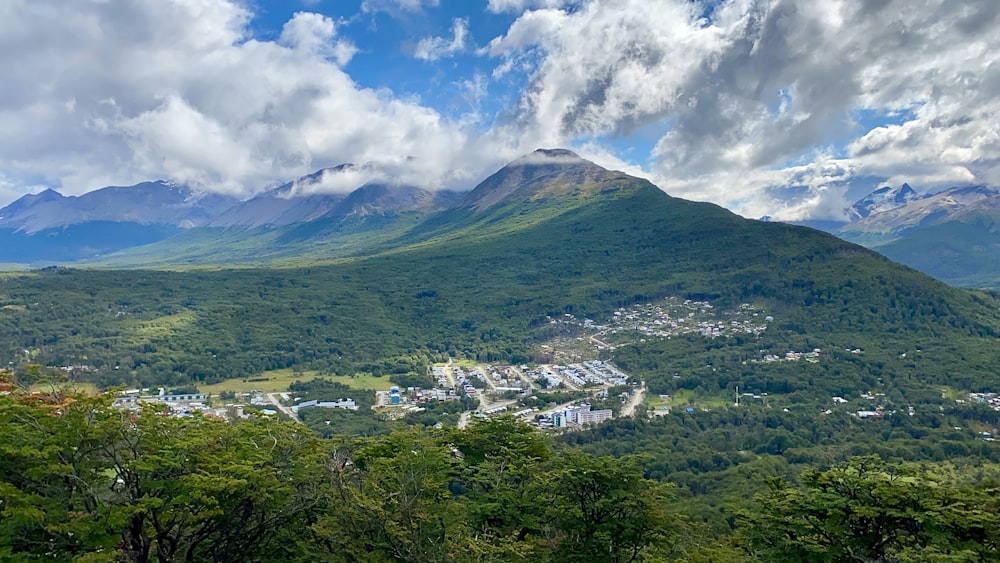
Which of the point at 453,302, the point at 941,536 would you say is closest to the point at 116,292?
the point at 453,302

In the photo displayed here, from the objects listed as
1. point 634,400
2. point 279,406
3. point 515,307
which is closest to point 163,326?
point 279,406

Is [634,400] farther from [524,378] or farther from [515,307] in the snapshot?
[515,307]

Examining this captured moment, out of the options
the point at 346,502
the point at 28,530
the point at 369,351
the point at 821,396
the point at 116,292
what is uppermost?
the point at 116,292

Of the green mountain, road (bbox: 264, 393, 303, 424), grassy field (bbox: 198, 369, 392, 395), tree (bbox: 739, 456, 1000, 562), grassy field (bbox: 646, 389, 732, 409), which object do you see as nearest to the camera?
tree (bbox: 739, 456, 1000, 562)

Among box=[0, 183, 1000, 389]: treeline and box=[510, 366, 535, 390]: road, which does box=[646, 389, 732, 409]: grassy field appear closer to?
box=[0, 183, 1000, 389]: treeline

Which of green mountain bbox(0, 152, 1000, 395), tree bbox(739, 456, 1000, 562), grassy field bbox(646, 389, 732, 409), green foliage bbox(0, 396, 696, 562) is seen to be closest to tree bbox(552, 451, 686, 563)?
green foliage bbox(0, 396, 696, 562)

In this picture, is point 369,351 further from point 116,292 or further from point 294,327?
point 116,292
